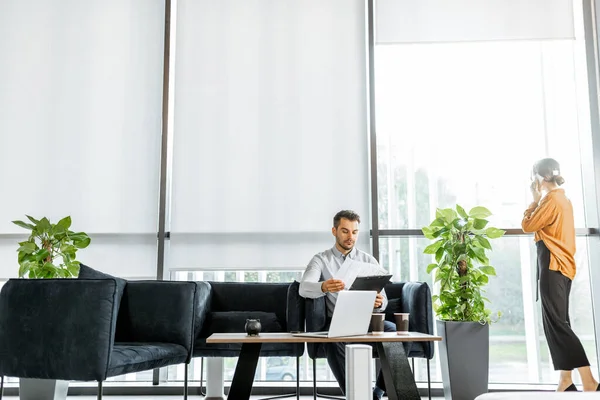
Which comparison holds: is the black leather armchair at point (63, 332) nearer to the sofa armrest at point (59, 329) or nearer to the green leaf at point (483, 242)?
the sofa armrest at point (59, 329)

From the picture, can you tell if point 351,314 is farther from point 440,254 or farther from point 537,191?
point 537,191

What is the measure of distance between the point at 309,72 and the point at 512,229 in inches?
77.1

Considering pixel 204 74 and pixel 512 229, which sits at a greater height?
pixel 204 74

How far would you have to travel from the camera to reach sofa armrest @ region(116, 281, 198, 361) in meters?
3.27

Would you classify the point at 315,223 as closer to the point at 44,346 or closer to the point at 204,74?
the point at 204,74

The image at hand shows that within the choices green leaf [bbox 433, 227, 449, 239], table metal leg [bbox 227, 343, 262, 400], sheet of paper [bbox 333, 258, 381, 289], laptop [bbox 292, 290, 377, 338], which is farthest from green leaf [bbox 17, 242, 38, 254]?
green leaf [bbox 433, 227, 449, 239]

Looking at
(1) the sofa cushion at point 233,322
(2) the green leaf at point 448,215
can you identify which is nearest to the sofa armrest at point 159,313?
(1) the sofa cushion at point 233,322

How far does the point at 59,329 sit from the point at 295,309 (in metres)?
1.29

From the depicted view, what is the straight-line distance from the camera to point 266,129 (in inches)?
179

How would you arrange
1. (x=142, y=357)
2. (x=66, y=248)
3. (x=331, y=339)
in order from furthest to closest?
(x=66, y=248) → (x=142, y=357) → (x=331, y=339)

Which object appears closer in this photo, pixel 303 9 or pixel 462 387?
pixel 462 387

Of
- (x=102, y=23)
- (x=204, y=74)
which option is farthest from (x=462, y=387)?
(x=102, y=23)

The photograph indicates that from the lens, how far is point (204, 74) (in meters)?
4.63

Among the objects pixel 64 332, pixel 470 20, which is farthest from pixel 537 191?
pixel 64 332
